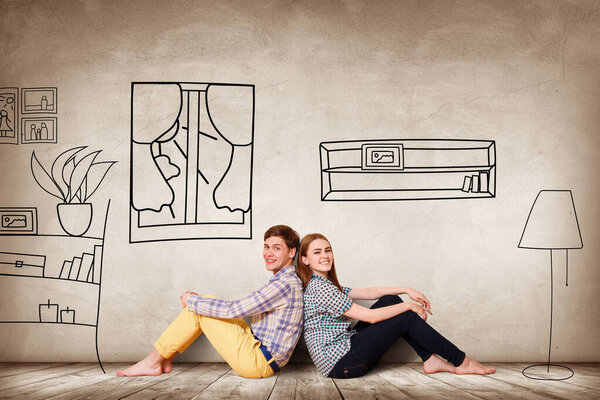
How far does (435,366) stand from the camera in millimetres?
2432

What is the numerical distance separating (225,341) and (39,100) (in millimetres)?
2040

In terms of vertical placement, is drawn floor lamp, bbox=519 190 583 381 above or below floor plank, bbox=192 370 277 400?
above

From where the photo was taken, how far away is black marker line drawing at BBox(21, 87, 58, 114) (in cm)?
289

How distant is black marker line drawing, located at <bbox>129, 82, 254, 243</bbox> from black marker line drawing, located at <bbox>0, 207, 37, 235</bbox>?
2.14 feet

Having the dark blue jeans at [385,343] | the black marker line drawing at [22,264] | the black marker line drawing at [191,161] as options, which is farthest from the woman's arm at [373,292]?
the black marker line drawing at [22,264]

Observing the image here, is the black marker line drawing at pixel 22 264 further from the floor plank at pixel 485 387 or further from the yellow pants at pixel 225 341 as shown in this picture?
the floor plank at pixel 485 387

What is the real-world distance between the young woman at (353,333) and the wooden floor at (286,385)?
7cm

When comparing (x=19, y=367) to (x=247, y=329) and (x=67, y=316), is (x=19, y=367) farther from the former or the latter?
(x=247, y=329)

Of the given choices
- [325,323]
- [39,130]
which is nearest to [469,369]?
[325,323]

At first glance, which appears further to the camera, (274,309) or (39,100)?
(39,100)

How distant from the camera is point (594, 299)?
2812 mm

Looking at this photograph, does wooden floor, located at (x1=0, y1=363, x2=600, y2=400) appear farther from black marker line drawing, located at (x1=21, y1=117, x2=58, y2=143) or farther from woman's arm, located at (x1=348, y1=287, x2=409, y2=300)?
black marker line drawing, located at (x1=21, y1=117, x2=58, y2=143)

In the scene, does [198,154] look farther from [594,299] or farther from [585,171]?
[594,299]

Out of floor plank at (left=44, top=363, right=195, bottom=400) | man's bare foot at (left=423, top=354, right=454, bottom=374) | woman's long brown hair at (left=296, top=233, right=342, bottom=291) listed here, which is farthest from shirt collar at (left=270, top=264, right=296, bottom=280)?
man's bare foot at (left=423, top=354, right=454, bottom=374)
